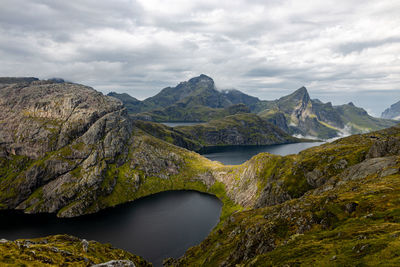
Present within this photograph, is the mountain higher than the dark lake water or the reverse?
higher

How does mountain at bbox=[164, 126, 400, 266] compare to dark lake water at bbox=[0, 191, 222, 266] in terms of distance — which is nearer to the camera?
mountain at bbox=[164, 126, 400, 266]

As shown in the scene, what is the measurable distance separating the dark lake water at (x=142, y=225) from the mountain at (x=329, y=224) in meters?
23.2

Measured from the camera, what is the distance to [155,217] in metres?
153

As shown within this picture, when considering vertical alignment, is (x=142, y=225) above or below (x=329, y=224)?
below

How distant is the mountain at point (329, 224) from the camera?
34438 mm

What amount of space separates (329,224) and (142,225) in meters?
119

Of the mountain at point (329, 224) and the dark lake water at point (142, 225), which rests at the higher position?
the mountain at point (329, 224)

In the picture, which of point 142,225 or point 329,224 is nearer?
point 329,224

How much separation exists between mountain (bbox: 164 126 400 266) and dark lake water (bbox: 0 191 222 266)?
23239 mm

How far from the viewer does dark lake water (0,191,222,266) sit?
385ft

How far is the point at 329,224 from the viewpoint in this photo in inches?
2021

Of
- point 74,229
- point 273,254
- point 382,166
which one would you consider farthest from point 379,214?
point 74,229

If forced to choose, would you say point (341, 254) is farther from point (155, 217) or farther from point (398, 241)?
point (155, 217)

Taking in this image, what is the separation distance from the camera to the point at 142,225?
14075cm
